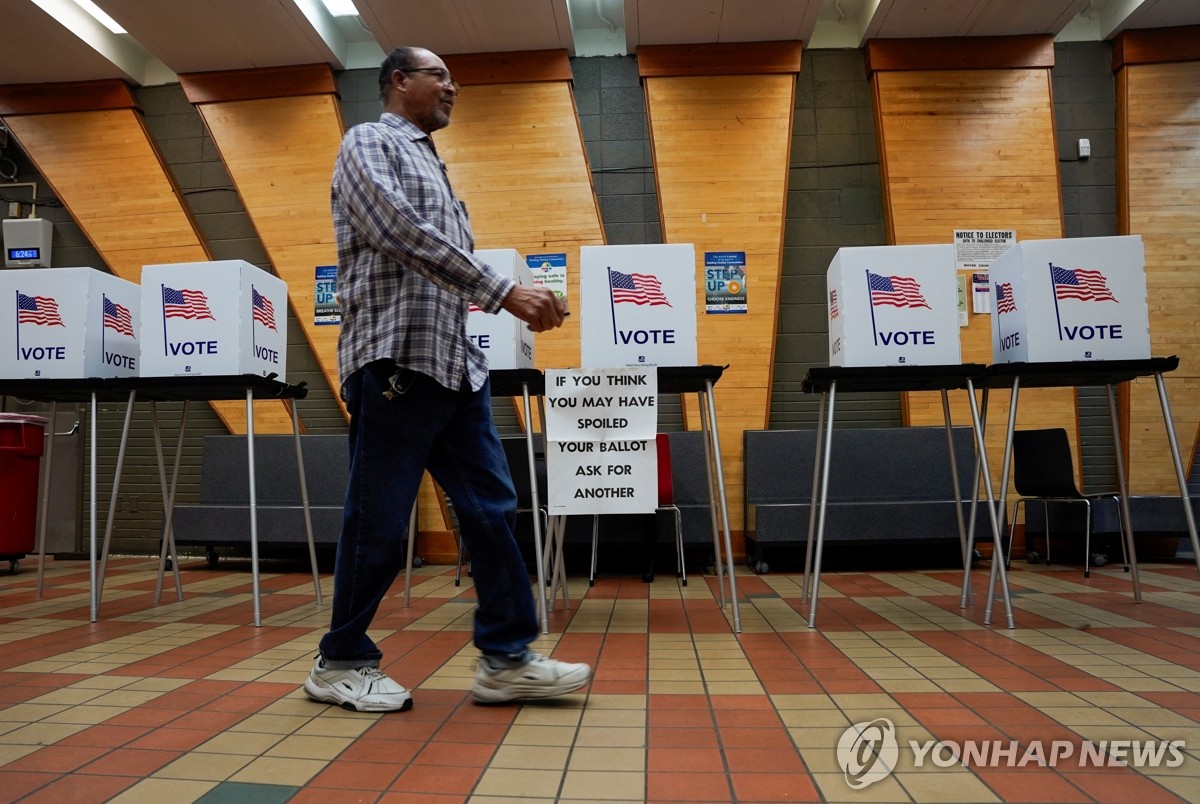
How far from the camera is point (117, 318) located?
3.66m

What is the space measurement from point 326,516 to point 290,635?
2.27m

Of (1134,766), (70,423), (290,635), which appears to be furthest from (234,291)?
(70,423)

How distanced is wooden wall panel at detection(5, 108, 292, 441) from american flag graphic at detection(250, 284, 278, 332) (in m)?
2.62

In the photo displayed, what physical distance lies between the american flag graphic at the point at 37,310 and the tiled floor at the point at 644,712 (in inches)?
50.3

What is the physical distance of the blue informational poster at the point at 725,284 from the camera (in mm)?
5668

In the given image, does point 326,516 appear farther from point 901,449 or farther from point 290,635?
point 901,449

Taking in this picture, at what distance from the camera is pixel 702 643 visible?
9.18 feet

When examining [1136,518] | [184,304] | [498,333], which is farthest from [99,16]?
[1136,518]

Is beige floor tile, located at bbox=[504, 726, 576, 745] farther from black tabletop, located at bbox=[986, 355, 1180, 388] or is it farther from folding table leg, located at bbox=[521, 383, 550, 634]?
black tabletop, located at bbox=[986, 355, 1180, 388]

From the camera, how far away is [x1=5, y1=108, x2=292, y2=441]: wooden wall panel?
237 inches

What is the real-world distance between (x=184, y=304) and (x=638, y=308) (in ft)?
6.30

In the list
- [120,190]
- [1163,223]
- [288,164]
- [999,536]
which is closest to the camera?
[999,536]

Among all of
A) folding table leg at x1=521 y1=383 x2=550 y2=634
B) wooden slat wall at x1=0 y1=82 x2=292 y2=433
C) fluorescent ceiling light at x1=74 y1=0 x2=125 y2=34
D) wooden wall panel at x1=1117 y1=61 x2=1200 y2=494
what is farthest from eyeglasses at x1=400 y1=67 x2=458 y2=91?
wooden wall panel at x1=1117 y1=61 x2=1200 y2=494

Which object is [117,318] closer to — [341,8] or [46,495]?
[46,495]
